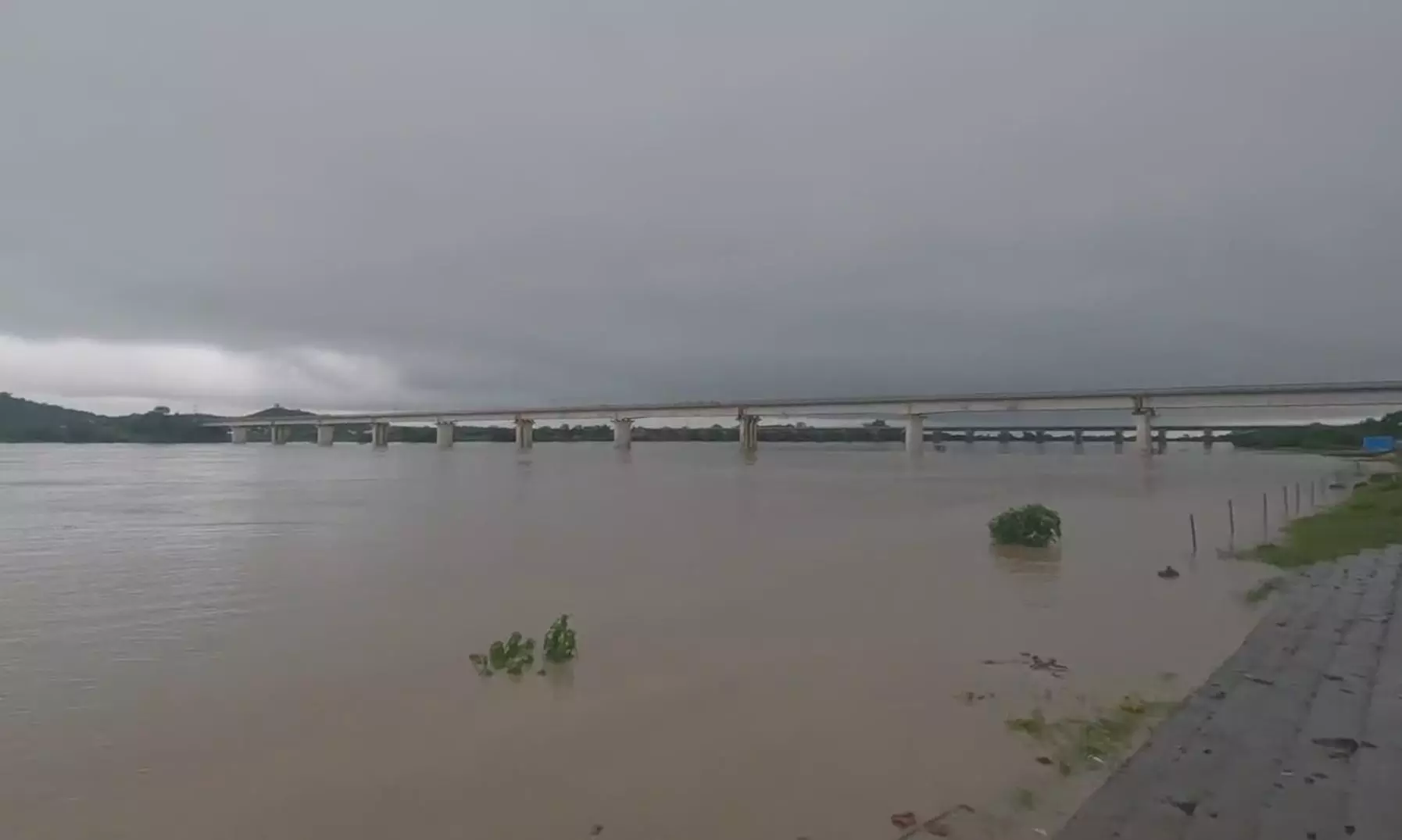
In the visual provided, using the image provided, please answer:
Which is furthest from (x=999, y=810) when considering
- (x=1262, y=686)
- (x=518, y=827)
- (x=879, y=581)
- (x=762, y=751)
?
(x=879, y=581)

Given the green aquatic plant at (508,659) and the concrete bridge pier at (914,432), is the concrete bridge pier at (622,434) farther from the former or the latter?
the green aquatic plant at (508,659)

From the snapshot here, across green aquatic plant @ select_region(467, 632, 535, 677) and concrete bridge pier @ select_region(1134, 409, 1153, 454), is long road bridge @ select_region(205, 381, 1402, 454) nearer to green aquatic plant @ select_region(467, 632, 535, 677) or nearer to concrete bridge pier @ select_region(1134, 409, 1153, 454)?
concrete bridge pier @ select_region(1134, 409, 1153, 454)

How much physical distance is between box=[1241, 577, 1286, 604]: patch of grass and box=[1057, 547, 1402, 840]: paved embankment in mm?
3935

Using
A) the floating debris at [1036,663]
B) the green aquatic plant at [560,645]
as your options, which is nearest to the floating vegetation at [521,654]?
the green aquatic plant at [560,645]

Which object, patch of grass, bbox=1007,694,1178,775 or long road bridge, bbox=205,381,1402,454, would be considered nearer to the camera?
patch of grass, bbox=1007,694,1178,775

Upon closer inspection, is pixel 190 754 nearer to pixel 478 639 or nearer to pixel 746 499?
pixel 478 639

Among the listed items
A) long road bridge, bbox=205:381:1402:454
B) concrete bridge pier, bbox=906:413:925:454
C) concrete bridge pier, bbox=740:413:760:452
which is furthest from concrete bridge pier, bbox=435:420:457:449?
concrete bridge pier, bbox=906:413:925:454

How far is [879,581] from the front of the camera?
60.1ft

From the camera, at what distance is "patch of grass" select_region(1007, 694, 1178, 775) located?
7363 mm

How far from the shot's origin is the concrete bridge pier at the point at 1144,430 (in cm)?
9519

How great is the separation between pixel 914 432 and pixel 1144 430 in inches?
980

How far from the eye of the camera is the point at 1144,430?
97.0 m

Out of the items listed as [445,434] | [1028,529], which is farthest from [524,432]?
[1028,529]

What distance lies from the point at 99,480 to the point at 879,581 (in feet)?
190
